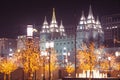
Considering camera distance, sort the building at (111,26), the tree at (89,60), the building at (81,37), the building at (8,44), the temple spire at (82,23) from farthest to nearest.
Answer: the building at (8,44), the building at (111,26), the temple spire at (82,23), the building at (81,37), the tree at (89,60)

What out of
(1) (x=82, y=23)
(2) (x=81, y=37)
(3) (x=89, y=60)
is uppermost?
(1) (x=82, y=23)

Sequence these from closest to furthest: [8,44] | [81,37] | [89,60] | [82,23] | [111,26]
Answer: [89,60] < [81,37] < [82,23] < [111,26] < [8,44]

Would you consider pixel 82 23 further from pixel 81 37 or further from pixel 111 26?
pixel 111 26

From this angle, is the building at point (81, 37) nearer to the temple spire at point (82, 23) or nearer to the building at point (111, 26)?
the temple spire at point (82, 23)

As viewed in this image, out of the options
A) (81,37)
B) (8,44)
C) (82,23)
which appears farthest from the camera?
(8,44)

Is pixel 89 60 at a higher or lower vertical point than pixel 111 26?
lower

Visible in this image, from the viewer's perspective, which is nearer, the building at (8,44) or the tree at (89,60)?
the tree at (89,60)

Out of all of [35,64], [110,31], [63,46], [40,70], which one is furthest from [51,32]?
[35,64]

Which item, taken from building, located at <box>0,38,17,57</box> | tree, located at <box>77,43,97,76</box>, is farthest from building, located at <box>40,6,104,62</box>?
tree, located at <box>77,43,97,76</box>

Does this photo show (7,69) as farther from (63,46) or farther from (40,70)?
(63,46)

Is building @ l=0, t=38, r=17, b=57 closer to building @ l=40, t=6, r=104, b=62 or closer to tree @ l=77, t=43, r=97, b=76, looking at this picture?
building @ l=40, t=6, r=104, b=62

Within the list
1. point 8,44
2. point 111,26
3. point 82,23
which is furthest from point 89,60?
point 8,44

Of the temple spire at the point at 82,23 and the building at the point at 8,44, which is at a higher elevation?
the temple spire at the point at 82,23

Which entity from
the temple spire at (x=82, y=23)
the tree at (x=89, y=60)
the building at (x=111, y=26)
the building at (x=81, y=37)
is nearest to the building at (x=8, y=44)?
the building at (x=81, y=37)
